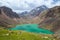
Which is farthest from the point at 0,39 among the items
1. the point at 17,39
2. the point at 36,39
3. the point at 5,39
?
the point at 36,39

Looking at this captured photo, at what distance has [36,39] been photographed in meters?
50.1

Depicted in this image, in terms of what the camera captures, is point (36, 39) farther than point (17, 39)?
Yes

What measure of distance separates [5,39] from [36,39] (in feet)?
35.5

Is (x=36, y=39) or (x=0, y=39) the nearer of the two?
(x=0, y=39)

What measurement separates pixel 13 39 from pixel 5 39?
90.2 inches

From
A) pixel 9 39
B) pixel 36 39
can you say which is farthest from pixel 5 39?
pixel 36 39

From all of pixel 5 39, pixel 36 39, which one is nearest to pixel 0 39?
pixel 5 39

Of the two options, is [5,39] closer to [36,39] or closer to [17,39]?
[17,39]

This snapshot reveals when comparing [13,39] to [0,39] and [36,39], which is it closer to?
[0,39]

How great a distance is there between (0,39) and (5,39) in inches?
56.0

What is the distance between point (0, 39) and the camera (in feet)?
143

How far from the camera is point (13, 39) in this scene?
147 feet

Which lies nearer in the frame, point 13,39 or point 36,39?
point 13,39

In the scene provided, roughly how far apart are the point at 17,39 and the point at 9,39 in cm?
230
